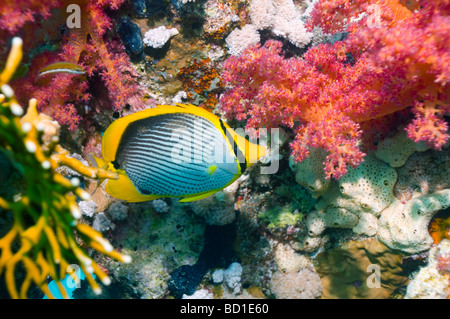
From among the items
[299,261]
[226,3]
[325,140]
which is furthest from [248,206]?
[226,3]

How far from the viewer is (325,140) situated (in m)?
1.85

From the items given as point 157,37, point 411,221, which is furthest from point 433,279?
point 157,37

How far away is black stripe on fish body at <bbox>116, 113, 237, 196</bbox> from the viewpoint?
5.50ft

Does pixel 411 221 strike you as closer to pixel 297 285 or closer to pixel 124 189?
pixel 297 285

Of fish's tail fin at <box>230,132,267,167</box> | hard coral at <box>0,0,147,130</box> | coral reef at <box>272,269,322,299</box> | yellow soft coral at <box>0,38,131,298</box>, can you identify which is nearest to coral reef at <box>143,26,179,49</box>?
hard coral at <box>0,0,147,130</box>

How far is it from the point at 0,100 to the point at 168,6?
5.06 feet

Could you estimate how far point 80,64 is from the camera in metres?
2.15

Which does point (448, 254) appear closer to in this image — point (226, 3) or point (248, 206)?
point (248, 206)

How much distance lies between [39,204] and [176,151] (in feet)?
2.66

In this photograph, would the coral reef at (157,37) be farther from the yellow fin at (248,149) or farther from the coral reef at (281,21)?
the yellow fin at (248,149)

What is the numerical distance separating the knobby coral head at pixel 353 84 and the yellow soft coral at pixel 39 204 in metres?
1.29

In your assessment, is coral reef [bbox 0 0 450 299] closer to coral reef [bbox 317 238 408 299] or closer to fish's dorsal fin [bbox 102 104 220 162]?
coral reef [bbox 317 238 408 299]

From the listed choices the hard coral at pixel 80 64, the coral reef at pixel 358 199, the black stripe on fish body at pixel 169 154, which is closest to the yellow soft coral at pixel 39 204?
the black stripe on fish body at pixel 169 154
